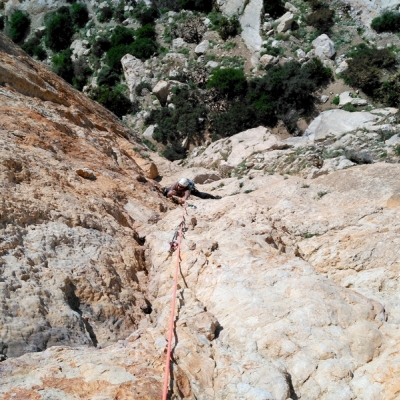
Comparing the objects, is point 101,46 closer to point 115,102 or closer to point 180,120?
point 115,102

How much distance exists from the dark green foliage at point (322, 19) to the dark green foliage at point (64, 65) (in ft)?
59.1

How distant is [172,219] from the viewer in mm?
6324

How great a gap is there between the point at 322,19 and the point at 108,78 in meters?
15.2

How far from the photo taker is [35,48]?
105 ft

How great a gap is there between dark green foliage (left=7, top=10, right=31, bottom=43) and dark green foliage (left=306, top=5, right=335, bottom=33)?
2491 cm

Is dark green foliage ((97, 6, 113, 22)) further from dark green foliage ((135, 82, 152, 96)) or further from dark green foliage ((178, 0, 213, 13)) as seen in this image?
dark green foliage ((135, 82, 152, 96))

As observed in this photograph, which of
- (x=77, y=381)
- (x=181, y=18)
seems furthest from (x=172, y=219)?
(x=181, y=18)

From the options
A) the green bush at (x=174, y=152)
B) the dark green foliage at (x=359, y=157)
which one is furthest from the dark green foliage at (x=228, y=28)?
the dark green foliage at (x=359, y=157)

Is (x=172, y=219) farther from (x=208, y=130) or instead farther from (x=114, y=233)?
(x=208, y=130)

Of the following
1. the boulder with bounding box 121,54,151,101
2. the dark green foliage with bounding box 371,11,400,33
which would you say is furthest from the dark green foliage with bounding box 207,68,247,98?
the dark green foliage with bounding box 371,11,400,33

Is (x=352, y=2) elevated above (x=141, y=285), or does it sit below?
above

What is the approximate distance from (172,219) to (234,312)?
8.97ft

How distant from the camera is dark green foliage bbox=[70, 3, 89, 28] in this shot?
32094 mm

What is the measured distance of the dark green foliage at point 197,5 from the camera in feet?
97.1
